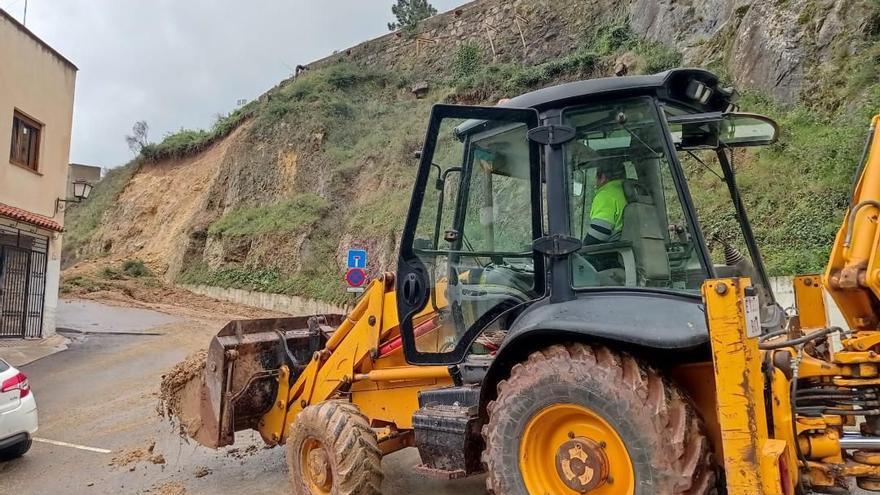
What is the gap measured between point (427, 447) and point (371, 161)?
22852 mm

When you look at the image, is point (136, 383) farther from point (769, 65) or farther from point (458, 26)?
point (458, 26)

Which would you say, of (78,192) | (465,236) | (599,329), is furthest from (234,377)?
(78,192)

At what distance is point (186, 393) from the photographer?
5309mm

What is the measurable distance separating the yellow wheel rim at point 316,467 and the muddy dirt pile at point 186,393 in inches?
49.3

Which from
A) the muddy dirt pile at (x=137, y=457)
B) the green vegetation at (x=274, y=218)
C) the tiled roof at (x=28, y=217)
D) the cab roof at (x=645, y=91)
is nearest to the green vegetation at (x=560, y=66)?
the green vegetation at (x=274, y=218)

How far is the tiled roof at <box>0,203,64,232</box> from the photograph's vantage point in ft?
39.6

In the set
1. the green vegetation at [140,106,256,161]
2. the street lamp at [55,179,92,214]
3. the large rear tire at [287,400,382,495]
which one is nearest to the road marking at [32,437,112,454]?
the large rear tire at [287,400,382,495]

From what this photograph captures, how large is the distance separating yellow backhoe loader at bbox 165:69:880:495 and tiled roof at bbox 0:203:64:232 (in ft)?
34.9

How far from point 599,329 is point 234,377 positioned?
3.20m

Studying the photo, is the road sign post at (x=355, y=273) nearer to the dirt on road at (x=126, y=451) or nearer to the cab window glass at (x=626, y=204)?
the dirt on road at (x=126, y=451)

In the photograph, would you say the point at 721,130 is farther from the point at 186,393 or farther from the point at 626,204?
the point at 186,393

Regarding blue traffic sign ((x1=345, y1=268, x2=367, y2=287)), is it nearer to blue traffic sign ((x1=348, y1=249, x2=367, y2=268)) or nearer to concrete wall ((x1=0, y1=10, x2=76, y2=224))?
blue traffic sign ((x1=348, y1=249, x2=367, y2=268))

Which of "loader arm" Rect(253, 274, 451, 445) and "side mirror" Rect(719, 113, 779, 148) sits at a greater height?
"side mirror" Rect(719, 113, 779, 148)

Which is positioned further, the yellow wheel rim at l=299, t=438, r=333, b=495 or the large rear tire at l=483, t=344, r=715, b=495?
the yellow wheel rim at l=299, t=438, r=333, b=495
